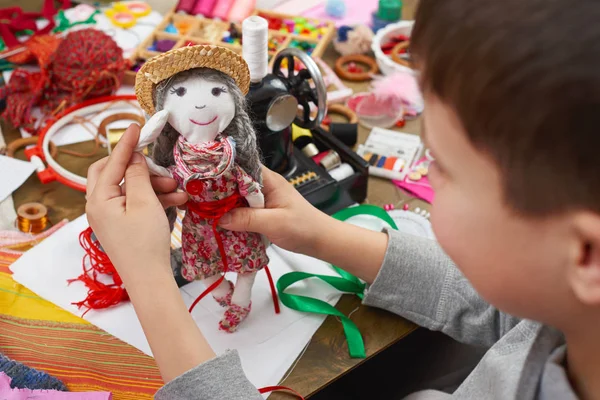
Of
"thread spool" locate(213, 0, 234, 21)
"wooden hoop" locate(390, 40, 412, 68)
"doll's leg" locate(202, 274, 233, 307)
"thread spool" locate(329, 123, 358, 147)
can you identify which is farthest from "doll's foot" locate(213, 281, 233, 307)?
"thread spool" locate(213, 0, 234, 21)

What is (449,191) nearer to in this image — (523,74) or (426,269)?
(523,74)

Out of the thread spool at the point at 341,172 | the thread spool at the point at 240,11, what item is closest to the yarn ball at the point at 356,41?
the thread spool at the point at 240,11

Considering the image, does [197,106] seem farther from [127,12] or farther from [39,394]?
[127,12]

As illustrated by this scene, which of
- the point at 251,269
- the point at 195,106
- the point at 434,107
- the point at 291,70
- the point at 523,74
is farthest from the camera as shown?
the point at 291,70

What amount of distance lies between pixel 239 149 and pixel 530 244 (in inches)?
14.3

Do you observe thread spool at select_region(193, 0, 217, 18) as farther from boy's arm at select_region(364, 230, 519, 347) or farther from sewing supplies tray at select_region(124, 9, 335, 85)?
boy's arm at select_region(364, 230, 519, 347)

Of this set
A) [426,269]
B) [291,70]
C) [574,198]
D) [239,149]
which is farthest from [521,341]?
[291,70]

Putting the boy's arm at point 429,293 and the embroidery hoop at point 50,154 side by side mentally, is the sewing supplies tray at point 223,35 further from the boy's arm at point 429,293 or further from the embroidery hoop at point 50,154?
the boy's arm at point 429,293

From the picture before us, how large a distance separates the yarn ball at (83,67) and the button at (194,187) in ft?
2.08

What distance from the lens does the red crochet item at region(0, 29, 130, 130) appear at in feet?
3.96

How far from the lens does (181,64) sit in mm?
642

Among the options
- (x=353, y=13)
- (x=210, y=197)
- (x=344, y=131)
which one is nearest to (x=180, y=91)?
(x=210, y=197)

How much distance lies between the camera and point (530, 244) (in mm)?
479

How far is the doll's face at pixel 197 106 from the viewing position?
663mm
